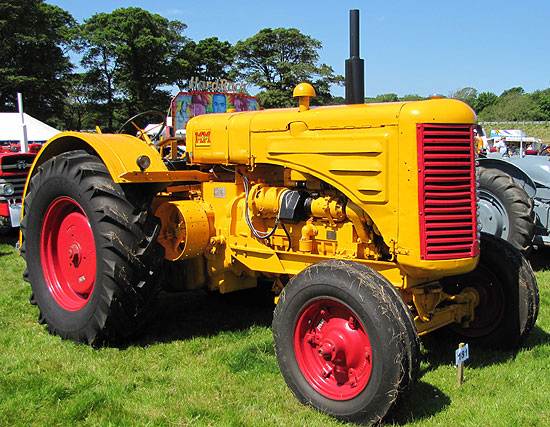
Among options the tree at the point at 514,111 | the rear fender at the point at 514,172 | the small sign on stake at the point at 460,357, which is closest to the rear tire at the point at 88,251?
the small sign on stake at the point at 460,357

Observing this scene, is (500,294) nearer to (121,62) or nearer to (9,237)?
(9,237)

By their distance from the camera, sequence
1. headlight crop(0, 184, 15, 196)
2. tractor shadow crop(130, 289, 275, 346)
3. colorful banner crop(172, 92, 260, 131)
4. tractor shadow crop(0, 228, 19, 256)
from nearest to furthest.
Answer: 1. tractor shadow crop(130, 289, 275, 346)
2. colorful banner crop(172, 92, 260, 131)
3. headlight crop(0, 184, 15, 196)
4. tractor shadow crop(0, 228, 19, 256)

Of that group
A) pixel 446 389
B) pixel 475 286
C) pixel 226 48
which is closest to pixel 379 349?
pixel 446 389

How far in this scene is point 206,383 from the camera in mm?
3564

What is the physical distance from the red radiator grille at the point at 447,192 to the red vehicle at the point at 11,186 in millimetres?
7576

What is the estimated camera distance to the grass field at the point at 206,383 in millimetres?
3086

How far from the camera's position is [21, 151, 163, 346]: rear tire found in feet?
12.9

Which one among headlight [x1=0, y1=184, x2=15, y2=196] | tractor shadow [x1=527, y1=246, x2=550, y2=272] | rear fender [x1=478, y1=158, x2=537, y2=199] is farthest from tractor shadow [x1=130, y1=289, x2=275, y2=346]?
headlight [x1=0, y1=184, x2=15, y2=196]

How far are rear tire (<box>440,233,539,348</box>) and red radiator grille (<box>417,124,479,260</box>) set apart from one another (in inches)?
32.3

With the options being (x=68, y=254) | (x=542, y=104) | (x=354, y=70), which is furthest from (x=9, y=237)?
(x=542, y=104)

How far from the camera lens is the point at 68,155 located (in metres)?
4.37

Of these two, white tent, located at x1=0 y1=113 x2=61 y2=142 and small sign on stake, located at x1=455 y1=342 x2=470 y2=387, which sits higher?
white tent, located at x1=0 y1=113 x2=61 y2=142

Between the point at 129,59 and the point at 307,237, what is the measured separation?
37.0 metres

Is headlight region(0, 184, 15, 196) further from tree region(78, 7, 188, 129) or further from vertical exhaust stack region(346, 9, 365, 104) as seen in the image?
tree region(78, 7, 188, 129)
